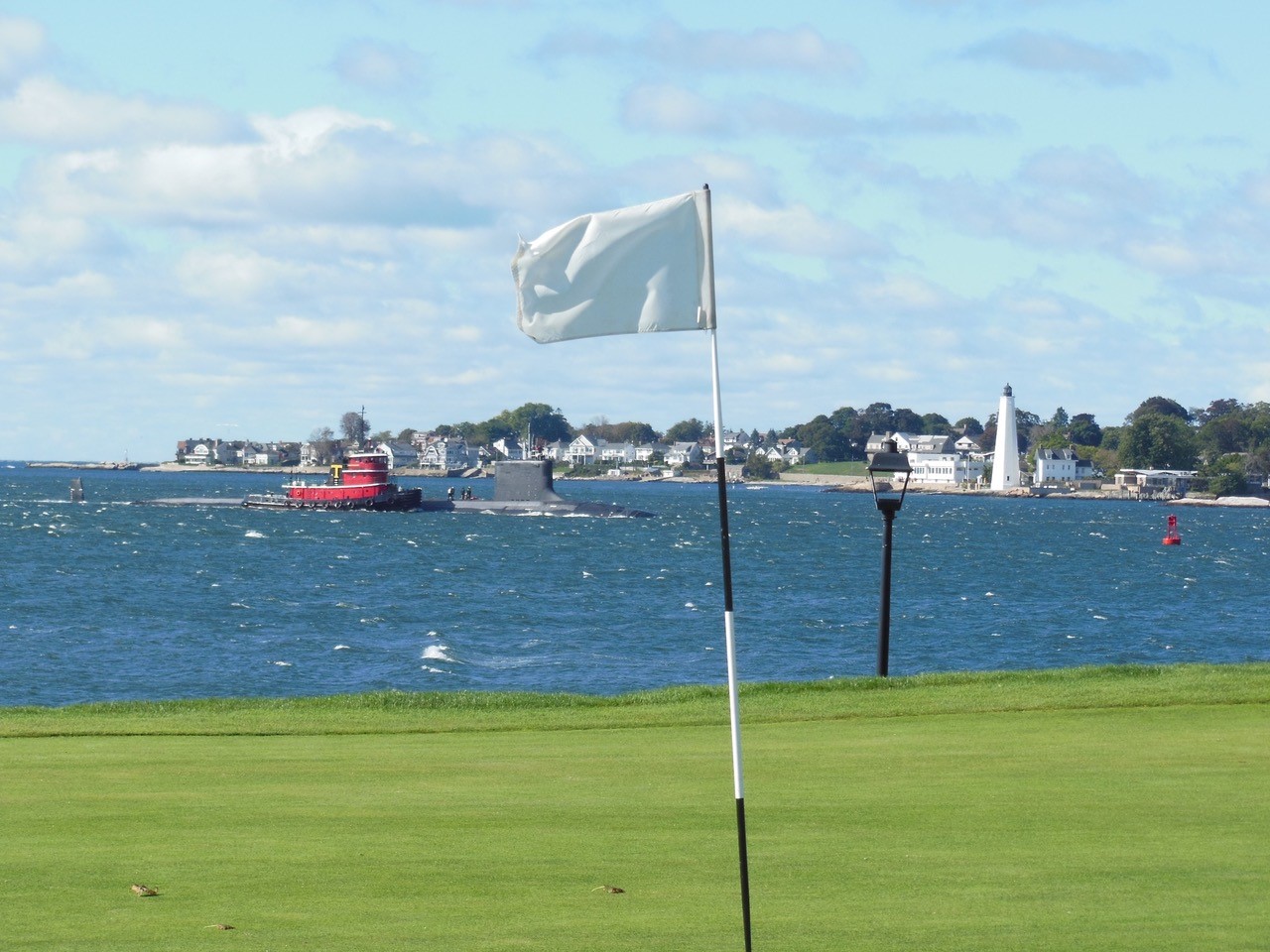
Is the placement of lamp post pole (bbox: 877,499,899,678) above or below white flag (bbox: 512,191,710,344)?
below

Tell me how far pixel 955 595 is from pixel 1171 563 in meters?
26.0

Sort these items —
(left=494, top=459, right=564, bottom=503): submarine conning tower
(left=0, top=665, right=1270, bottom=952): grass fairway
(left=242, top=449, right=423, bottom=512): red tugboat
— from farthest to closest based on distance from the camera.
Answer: (left=494, top=459, right=564, bottom=503): submarine conning tower, (left=242, top=449, right=423, bottom=512): red tugboat, (left=0, top=665, right=1270, bottom=952): grass fairway

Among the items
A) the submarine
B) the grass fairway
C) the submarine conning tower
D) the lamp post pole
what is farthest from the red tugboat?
the grass fairway

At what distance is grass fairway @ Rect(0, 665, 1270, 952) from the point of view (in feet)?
22.4

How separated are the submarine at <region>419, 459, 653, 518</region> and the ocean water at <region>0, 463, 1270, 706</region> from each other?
19.4m

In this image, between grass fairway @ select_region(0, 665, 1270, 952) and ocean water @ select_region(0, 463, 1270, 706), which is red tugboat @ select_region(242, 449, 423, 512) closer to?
ocean water @ select_region(0, 463, 1270, 706)

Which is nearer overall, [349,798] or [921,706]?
[349,798]

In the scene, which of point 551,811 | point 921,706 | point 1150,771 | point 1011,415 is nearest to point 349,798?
point 551,811

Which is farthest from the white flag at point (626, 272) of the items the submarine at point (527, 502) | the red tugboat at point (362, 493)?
the red tugboat at point (362, 493)

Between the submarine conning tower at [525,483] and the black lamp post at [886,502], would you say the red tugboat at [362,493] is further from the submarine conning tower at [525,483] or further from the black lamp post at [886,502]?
the black lamp post at [886,502]

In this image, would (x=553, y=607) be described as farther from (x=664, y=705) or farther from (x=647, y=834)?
(x=647, y=834)

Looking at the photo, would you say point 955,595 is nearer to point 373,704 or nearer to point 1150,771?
point 373,704

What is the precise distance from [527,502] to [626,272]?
356 ft

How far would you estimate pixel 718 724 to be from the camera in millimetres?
14898
